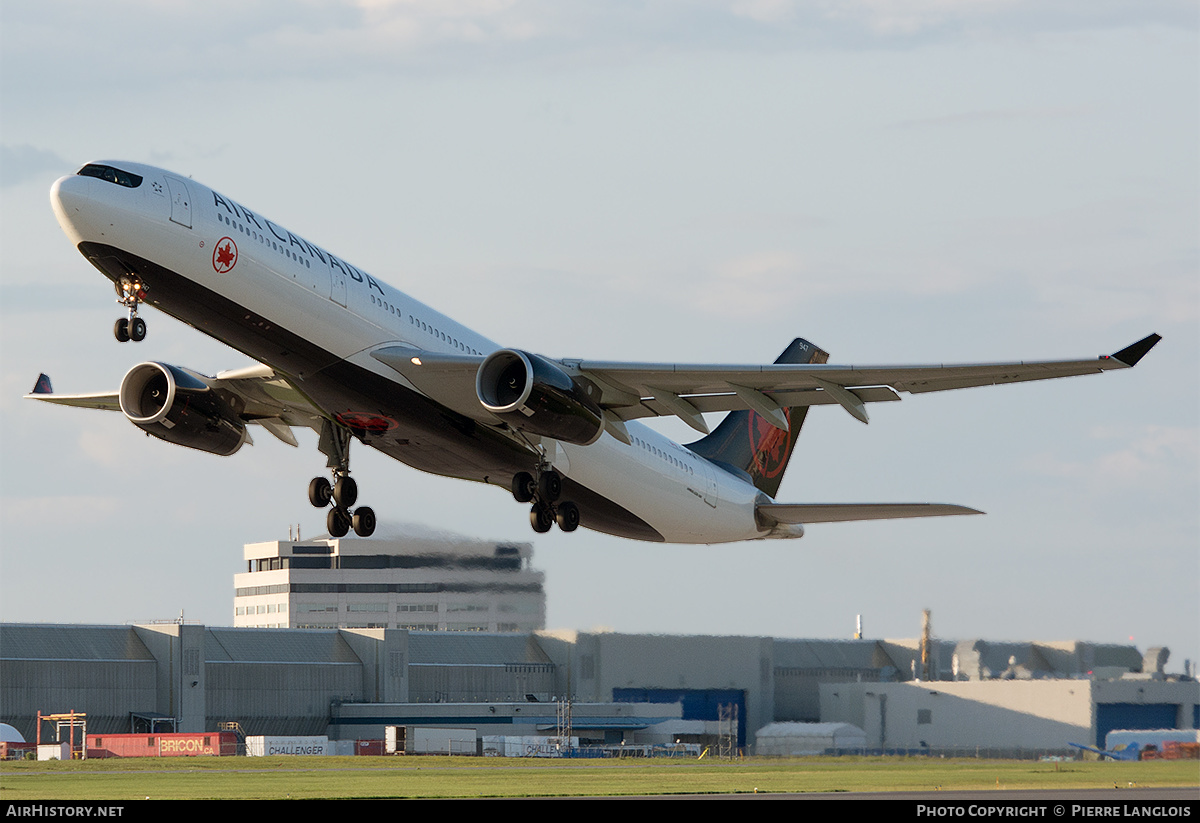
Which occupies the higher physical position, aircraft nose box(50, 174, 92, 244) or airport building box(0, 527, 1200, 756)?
aircraft nose box(50, 174, 92, 244)

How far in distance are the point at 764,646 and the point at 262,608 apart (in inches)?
1743

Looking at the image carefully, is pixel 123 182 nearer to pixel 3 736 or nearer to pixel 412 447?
pixel 412 447

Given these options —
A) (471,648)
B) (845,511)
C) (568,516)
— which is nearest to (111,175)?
(568,516)

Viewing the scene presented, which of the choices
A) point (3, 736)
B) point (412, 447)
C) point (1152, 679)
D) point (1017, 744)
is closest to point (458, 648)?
point (3, 736)

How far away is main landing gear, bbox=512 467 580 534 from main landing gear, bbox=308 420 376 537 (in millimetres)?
3783

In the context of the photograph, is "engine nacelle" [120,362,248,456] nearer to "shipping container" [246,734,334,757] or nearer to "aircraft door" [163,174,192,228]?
"aircraft door" [163,174,192,228]

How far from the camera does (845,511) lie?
128ft

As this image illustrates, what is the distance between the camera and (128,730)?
73.6 metres

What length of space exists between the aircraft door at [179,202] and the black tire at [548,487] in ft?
33.8

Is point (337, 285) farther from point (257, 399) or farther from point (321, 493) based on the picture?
point (321, 493)

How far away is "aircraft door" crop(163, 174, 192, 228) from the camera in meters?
27.3

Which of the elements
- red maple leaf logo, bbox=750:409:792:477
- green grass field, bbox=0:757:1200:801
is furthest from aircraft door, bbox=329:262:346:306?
red maple leaf logo, bbox=750:409:792:477

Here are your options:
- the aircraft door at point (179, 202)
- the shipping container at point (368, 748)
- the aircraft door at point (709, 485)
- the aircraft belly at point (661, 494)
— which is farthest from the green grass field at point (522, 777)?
the aircraft door at point (179, 202)

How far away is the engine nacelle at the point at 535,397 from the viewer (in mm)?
30422
